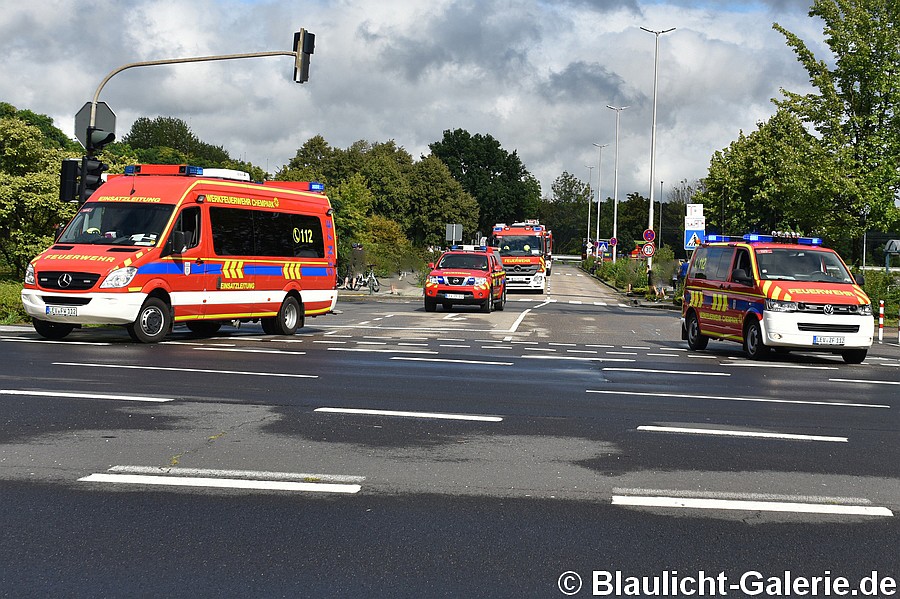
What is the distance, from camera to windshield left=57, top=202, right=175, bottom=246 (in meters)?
17.2

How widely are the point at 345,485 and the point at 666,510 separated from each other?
6.24 ft

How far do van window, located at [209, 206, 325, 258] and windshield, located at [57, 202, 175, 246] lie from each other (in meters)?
1.16

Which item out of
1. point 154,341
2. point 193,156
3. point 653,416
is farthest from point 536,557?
point 193,156

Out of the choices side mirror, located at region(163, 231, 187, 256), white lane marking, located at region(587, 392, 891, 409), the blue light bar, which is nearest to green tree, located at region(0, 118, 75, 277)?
side mirror, located at region(163, 231, 187, 256)

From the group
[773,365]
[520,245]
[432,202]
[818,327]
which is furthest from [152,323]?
[432,202]

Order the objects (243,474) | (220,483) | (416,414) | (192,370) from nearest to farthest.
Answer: (220,483)
(243,474)
(416,414)
(192,370)

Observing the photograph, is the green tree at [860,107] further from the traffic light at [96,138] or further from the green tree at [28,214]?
the green tree at [28,214]

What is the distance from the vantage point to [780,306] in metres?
17.3

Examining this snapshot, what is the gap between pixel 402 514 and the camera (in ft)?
19.1

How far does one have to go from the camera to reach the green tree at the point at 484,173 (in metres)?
122

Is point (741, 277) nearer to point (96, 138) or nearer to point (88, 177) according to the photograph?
point (88, 177)

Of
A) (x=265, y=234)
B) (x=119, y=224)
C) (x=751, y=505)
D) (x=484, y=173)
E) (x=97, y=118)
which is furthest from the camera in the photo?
(x=484, y=173)

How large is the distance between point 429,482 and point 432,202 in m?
97.6

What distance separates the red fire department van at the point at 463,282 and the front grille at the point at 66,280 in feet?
56.6
